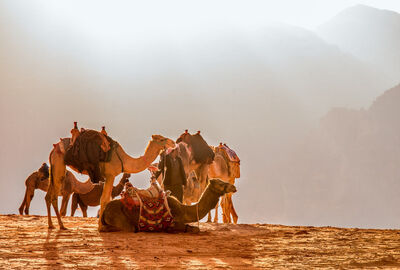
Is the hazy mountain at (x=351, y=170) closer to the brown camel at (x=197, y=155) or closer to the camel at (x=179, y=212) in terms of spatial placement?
the brown camel at (x=197, y=155)

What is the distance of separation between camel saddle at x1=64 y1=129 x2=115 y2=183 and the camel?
3.24 ft

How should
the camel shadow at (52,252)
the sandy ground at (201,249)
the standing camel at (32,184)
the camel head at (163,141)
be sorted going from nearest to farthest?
1. the camel shadow at (52,252)
2. the sandy ground at (201,249)
3. the camel head at (163,141)
4. the standing camel at (32,184)

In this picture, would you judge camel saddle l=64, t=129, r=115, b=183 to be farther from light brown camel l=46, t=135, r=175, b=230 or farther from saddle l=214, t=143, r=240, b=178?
saddle l=214, t=143, r=240, b=178

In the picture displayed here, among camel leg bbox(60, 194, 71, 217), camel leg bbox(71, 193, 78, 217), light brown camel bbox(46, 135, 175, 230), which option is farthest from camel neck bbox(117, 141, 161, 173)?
camel leg bbox(71, 193, 78, 217)

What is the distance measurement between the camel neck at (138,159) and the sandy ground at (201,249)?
1.42 meters

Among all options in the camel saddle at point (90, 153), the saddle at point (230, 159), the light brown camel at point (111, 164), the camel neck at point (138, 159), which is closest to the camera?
the camel saddle at point (90, 153)

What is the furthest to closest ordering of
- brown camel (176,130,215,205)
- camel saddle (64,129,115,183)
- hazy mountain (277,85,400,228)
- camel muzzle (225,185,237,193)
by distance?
hazy mountain (277,85,400,228)
brown camel (176,130,215,205)
camel saddle (64,129,115,183)
camel muzzle (225,185,237,193)

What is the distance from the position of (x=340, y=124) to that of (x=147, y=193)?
62.5 metres

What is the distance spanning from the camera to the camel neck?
10.6 metres

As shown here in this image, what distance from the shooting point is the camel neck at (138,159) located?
34.8ft

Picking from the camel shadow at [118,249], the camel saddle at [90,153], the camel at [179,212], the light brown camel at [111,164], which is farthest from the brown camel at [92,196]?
the camel shadow at [118,249]

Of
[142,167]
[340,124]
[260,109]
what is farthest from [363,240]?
[260,109]

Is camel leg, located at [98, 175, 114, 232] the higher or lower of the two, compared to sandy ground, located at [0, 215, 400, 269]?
higher

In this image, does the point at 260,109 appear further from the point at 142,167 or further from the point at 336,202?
the point at 142,167
